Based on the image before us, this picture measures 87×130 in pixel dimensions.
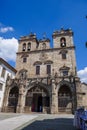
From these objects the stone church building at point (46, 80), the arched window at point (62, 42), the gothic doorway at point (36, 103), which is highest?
the arched window at point (62, 42)

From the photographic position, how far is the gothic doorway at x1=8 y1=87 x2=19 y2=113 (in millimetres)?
22759

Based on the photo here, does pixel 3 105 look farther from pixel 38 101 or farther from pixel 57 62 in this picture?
pixel 57 62

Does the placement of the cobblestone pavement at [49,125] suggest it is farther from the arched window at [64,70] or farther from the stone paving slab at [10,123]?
the arched window at [64,70]

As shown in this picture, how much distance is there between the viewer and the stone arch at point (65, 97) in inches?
833

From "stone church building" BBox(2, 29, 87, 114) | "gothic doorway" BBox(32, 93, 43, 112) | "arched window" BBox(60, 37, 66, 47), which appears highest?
"arched window" BBox(60, 37, 66, 47)

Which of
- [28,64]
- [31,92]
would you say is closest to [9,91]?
[31,92]

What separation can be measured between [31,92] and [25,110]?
3422 mm

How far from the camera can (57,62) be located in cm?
2814

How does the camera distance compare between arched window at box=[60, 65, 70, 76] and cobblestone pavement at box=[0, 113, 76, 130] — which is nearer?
cobblestone pavement at box=[0, 113, 76, 130]

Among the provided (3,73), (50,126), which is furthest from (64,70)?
(50,126)

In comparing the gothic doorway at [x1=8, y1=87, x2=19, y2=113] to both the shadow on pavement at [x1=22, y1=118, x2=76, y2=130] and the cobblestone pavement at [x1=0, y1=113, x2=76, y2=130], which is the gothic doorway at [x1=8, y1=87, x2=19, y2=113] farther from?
the shadow on pavement at [x1=22, y1=118, x2=76, y2=130]

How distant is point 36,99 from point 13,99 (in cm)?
464

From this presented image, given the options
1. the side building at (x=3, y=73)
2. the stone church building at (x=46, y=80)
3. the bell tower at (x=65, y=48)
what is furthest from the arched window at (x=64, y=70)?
the side building at (x=3, y=73)

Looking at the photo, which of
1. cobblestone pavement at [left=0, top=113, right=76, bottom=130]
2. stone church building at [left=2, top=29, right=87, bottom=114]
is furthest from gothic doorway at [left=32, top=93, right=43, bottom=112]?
cobblestone pavement at [left=0, top=113, right=76, bottom=130]
